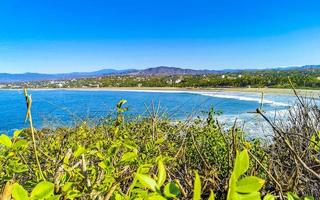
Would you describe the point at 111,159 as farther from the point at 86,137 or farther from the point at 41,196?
the point at 86,137

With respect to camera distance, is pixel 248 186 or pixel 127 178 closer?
pixel 248 186

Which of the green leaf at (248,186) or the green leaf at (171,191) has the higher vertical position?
the green leaf at (248,186)

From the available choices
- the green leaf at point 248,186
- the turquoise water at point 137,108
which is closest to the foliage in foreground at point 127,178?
the green leaf at point 248,186

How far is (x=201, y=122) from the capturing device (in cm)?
584

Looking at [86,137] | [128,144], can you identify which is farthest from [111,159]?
A: [86,137]

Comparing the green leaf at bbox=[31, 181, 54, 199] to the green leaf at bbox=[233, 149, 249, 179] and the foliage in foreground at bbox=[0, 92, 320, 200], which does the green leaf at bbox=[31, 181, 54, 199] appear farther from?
the green leaf at bbox=[233, 149, 249, 179]

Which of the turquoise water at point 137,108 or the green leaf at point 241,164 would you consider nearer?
the green leaf at point 241,164

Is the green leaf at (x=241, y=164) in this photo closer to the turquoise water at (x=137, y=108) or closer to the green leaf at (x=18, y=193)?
the green leaf at (x=18, y=193)

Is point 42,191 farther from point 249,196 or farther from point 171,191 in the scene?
point 249,196

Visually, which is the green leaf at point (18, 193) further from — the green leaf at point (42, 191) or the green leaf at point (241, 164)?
the green leaf at point (241, 164)

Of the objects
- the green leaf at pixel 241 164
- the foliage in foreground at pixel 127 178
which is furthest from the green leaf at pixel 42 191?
the green leaf at pixel 241 164

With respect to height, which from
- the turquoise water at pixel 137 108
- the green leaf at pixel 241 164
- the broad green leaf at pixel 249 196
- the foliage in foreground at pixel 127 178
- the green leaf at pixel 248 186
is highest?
the green leaf at pixel 241 164

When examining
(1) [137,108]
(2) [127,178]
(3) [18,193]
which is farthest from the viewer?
(1) [137,108]

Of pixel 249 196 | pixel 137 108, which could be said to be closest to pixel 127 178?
pixel 249 196
